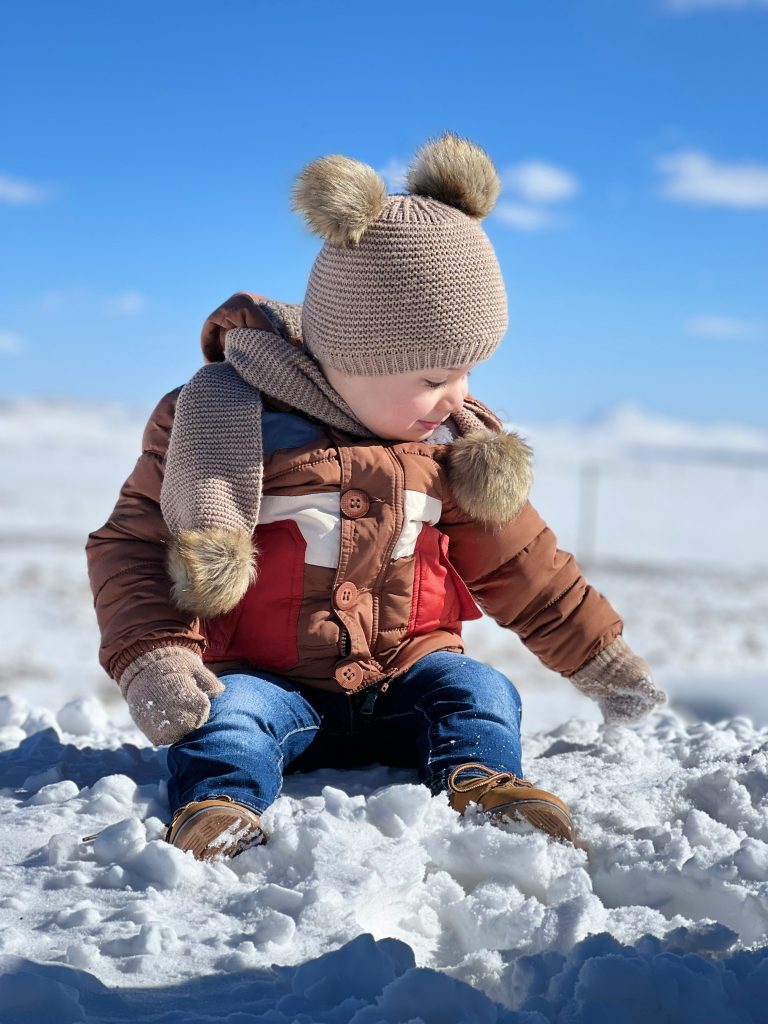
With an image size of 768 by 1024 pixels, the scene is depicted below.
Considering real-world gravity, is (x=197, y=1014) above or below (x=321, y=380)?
below

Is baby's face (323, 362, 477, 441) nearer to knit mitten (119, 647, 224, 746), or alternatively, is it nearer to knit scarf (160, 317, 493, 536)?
knit scarf (160, 317, 493, 536)

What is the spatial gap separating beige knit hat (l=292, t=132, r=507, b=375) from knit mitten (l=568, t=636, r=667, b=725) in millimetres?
750

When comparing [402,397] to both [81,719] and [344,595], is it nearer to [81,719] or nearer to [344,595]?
[344,595]

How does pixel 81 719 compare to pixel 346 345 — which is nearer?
pixel 346 345

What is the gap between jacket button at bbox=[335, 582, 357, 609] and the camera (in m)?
2.17

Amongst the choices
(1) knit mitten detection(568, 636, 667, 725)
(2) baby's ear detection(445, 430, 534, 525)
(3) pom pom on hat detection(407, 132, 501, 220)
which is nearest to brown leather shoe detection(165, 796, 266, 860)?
(2) baby's ear detection(445, 430, 534, 525)

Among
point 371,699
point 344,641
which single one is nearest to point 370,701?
point 371,699

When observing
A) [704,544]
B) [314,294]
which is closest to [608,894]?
[314,294]

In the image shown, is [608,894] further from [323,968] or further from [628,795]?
[323,968]

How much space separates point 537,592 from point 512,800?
2.24 feet

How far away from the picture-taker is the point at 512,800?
1843 millimetres

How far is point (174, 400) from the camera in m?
2.32

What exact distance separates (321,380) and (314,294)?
0.57ft

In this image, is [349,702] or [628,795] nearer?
[628,795]
